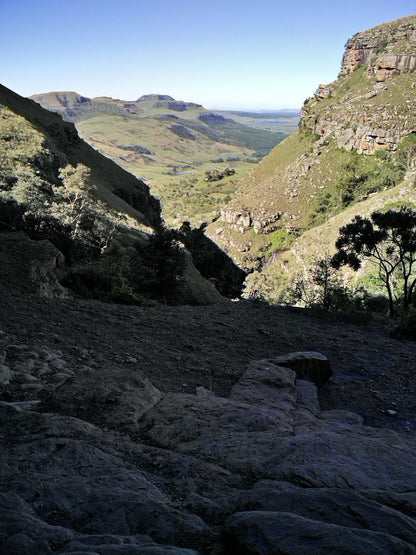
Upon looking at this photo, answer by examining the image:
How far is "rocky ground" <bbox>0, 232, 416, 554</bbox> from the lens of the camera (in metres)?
2.65

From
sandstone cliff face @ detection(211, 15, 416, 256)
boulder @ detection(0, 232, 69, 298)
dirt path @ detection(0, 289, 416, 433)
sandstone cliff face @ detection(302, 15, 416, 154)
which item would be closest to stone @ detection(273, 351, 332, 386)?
dirt path @ detection(0, 289, 416, 433)

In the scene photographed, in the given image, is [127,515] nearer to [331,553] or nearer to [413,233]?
[331,553]

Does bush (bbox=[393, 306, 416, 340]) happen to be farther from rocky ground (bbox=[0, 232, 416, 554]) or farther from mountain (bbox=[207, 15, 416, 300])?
mountain (bbox=[207, 15, 416, 300])

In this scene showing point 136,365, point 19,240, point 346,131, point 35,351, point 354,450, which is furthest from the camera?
point 346,131

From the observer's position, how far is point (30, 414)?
4539 millimetres

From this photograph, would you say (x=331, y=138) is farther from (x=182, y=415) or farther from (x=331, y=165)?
(x=182, y=415)

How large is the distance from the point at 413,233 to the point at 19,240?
1564 centimetres

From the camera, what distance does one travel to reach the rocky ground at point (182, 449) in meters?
2.65

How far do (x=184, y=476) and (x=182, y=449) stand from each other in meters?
0.61

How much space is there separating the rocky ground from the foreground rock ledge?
0.04 ft

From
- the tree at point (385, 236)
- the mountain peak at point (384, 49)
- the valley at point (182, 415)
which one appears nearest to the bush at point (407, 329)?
the valley at point (182, 415)

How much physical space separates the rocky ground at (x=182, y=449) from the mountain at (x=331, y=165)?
196 ft

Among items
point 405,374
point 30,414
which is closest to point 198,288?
point 405,374

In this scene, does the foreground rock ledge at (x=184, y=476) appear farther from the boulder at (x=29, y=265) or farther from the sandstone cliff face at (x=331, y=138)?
the sandstone cliff face at (x=331, y=138)
